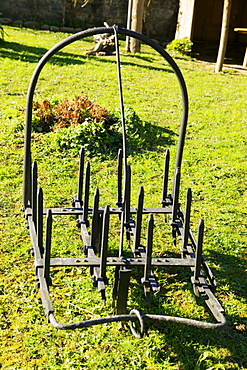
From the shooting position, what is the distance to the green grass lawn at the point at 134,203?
3.16m

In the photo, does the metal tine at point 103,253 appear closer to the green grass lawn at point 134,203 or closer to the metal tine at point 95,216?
the metal tine at point 95,216

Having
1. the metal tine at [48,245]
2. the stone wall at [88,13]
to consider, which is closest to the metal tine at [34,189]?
the metal tine at [48,245]

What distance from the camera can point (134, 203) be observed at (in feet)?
17.3

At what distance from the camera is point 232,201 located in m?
5.57

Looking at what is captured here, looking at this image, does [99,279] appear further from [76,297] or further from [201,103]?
[201,103]

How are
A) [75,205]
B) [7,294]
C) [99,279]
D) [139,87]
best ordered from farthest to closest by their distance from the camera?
1. [139,87]
2. [75,205]
3. [7,294]
4. [99,279]

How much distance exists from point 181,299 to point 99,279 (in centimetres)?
92

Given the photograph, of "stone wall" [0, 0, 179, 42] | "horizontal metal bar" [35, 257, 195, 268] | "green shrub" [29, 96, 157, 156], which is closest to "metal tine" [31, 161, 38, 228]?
"horizontal metal bar" [35, 257, 195, 268]

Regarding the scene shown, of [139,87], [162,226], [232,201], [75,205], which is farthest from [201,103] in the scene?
[75,205]

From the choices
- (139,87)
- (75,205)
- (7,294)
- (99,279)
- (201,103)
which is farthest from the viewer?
(139,87)

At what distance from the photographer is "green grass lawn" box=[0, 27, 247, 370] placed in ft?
10.4

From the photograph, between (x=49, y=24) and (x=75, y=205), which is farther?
(x=49, y=24)

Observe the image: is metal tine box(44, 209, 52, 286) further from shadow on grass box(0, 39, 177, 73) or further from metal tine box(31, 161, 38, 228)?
shadow on grass box(0, 39, 177, 73)

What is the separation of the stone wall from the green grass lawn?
5.93 metres
